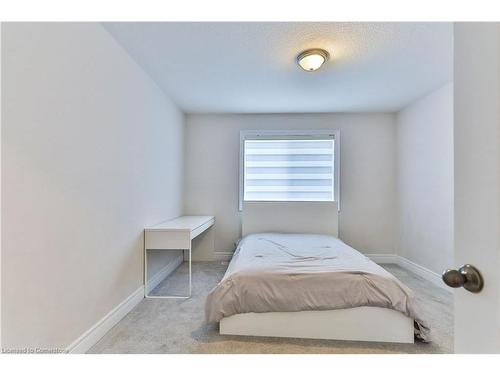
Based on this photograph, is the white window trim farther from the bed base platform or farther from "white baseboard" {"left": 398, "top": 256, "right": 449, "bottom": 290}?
the bed base platform

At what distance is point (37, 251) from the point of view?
4.22ft

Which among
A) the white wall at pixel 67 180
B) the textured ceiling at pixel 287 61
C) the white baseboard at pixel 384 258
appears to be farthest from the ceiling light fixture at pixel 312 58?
Result: the white baseboard at pixel 384 258

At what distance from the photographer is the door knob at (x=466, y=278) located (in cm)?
58

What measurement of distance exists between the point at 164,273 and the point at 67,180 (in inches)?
74.4

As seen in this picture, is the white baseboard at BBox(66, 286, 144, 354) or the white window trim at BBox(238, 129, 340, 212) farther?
the white window trim at BBox(238, 129, 340, 212)

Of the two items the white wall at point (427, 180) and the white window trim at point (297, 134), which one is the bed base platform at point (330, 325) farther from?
the white window trim at point (297, 134)

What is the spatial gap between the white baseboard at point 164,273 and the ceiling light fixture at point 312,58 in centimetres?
269

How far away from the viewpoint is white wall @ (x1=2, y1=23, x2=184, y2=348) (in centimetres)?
117

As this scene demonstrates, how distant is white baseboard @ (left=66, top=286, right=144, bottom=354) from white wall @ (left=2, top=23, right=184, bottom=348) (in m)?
0.05

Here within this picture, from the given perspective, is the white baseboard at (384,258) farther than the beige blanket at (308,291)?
Yes

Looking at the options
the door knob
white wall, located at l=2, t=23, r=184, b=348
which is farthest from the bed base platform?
the door knob
